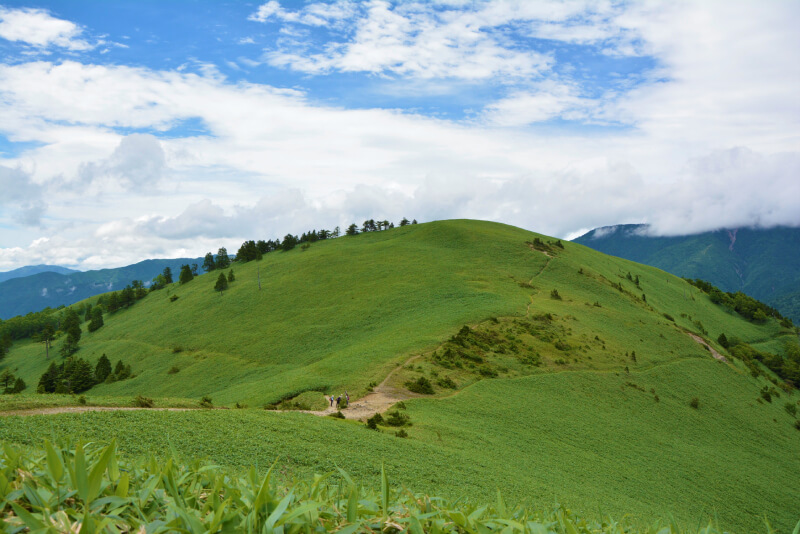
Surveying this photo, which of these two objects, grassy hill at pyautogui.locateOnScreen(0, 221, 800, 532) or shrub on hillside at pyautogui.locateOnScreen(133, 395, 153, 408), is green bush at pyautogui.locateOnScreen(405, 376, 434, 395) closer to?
grassy hill at pyautogui.locateOnScreen(0, 221, 800, 532)

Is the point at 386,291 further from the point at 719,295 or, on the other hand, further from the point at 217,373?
the point at 719,295

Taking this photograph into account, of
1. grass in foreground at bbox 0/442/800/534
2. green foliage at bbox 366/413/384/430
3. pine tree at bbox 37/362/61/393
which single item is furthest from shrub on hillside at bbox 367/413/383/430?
pine tree at bbox 37/362/61/393

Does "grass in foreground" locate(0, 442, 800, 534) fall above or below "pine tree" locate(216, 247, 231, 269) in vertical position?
below

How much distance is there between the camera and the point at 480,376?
1709 inches

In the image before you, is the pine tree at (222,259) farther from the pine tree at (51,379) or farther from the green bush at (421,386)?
the green bush at (421,386)

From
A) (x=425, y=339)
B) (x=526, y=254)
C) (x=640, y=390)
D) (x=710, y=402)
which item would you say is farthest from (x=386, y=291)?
(x=710, y=402)

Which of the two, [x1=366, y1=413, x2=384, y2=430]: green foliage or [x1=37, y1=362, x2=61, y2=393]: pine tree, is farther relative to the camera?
[x1=37, y1=362, x2=61, y2=393]: pine tree

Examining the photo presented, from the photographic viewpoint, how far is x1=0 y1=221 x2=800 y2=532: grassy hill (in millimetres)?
21578

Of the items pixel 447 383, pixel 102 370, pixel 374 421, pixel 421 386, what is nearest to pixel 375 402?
pixel 421 386

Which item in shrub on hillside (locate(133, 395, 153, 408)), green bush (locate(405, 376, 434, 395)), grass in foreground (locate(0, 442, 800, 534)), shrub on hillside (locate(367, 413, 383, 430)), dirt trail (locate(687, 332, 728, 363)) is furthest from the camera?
dirt trail (locate(687, 332, 728, 363))

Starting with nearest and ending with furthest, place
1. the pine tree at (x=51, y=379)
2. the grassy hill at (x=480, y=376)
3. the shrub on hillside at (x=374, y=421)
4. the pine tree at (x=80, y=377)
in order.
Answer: the grassy hill at (x=480, y=376), the shrub on hillside at (x=374, y=421), the pine tree at (x=80, y=377), the pine tree at (x=51, y=379)

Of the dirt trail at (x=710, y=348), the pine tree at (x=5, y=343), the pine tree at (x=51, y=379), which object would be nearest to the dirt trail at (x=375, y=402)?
the dirt trail at (x=710, y=348)

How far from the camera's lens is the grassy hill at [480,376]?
21.6 m

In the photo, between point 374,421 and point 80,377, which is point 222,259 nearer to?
point 80,377
